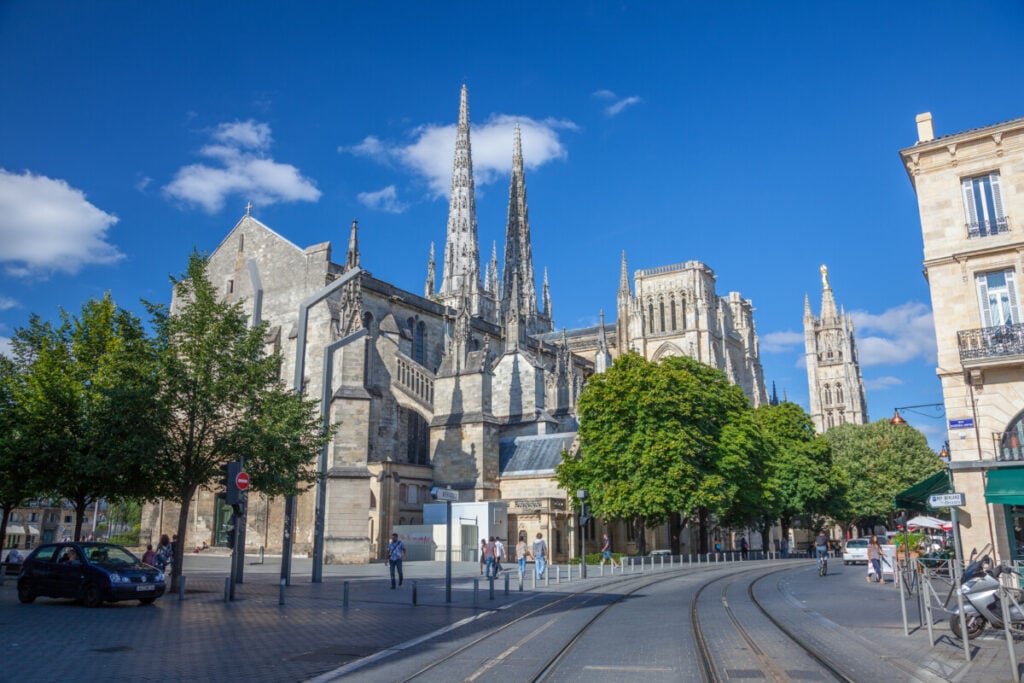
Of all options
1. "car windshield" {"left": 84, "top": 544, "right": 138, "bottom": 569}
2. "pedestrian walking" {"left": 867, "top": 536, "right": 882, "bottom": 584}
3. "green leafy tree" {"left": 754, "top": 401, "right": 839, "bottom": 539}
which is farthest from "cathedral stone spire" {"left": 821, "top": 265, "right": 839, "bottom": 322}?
"car windshield" {"left": 84, "top": 544, "right": 138, "bottom": 569}

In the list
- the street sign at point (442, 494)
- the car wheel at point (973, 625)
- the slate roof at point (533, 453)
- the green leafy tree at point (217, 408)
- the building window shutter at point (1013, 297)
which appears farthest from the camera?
the slate roof at point (533, 453)

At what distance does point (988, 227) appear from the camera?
20.2 metres

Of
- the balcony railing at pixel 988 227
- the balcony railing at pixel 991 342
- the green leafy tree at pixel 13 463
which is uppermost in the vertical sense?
the balcony railing at pixel 988 227

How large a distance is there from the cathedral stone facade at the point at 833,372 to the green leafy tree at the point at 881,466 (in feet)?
123

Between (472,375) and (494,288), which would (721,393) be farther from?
(494,288)

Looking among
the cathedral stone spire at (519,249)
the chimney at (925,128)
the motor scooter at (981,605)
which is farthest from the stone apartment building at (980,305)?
the cathedral stone spire at (519,249)

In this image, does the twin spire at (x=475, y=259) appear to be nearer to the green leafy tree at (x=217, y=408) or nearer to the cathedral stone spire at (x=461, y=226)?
the cathedral stone spire at (x=461, y=226)

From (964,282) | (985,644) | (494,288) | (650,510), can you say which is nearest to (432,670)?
(985,644)

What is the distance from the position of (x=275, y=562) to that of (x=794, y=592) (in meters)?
21.4

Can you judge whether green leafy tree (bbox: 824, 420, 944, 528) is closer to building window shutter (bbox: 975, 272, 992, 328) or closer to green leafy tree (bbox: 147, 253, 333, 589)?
building window shutter (bbox: 975, 272, 992, 328)

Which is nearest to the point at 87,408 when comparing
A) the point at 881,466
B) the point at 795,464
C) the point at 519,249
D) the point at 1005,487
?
the point at 1005,487

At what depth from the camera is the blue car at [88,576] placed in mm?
15180

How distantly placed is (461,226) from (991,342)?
77972 mm

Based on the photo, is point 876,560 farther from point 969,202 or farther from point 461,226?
point 461,226
